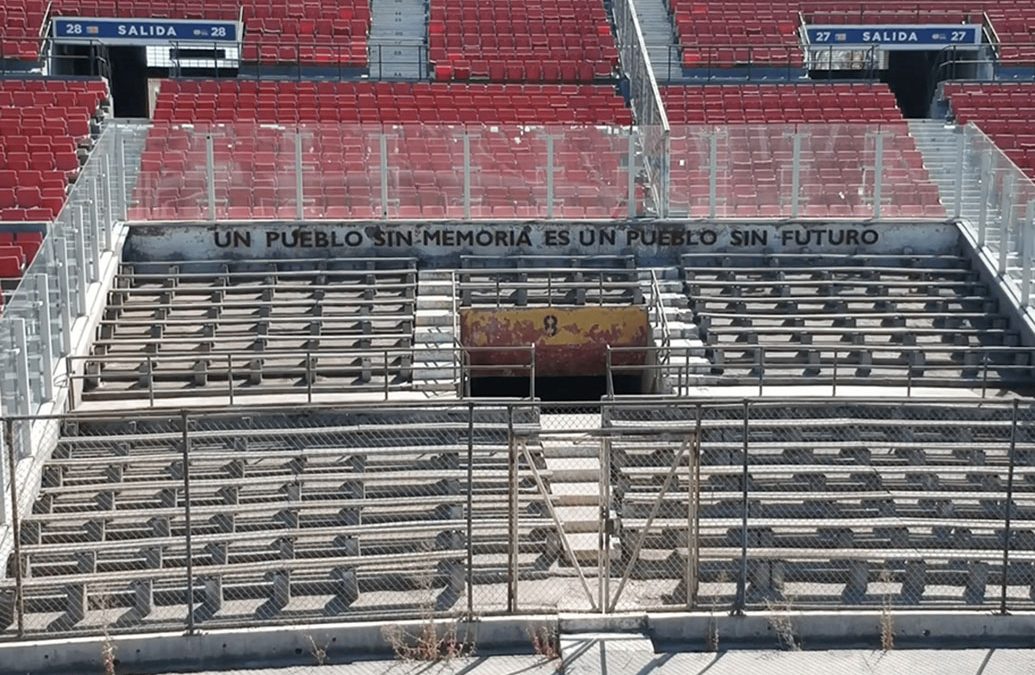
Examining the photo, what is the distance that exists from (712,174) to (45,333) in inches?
375

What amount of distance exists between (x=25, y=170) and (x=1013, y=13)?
71.8 feet

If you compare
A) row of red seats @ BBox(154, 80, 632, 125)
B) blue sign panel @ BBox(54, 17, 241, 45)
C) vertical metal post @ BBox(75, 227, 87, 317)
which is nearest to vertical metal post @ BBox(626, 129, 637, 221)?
row of red seats @ BBox(154, 80, 632, 125)

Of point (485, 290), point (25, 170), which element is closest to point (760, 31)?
point (485, 290)

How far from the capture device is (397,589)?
37.9 ft

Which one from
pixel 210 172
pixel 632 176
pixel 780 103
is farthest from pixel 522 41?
pixel 210 172

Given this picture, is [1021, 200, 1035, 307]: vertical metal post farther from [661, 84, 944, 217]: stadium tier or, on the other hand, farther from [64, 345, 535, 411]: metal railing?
[64, 345, 535, 411]: metal railing

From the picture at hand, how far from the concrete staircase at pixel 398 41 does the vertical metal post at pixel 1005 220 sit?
45.1 ft

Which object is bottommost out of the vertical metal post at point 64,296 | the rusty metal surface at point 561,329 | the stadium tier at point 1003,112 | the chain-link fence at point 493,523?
the chain-link fence at point 493,523

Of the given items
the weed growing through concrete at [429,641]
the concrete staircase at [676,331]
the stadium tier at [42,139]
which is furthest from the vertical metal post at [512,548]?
the stadium tier at [42,139]

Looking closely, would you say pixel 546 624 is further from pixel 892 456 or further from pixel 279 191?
pixel 279 191

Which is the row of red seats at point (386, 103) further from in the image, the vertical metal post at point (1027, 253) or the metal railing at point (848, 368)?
the vertical metal post at point (1027, 253)

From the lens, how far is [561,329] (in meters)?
17.6

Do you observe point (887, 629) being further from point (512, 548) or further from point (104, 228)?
point (104, 228)

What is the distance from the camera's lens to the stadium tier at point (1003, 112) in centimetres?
2267
